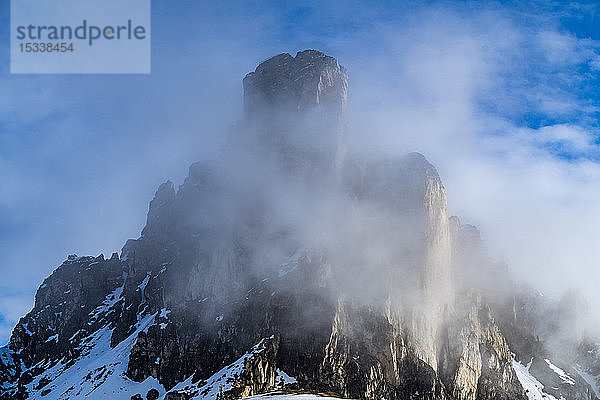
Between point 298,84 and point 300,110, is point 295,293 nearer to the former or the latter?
point 300,110

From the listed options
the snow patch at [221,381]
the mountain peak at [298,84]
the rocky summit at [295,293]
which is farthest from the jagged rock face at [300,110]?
the snow patch at [221,381]

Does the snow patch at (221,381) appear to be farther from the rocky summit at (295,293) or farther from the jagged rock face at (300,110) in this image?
the jagged rock face at (300,110)

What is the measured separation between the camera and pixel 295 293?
144625mm

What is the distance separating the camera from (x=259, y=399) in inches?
2781

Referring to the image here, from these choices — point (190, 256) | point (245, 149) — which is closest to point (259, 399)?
point (190, 256)

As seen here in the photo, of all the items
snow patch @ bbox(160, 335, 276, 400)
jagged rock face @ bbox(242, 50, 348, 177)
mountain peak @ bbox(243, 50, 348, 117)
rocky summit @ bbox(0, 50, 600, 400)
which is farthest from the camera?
mountain peak @ bbox(243, 50, 348, 117)

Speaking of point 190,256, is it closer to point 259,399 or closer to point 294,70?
point 294,70

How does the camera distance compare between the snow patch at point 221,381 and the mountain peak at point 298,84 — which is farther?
the mountain peak at point 298,84

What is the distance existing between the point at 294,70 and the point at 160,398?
105619 mm

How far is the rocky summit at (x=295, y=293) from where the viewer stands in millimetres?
136588

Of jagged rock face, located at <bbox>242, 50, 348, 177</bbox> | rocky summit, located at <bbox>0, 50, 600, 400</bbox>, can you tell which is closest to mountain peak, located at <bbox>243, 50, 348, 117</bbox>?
jagged rock face, located at <bbox>242, 50, 348, 177</bbox>

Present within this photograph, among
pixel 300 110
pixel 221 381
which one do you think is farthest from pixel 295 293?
pixel 300 110

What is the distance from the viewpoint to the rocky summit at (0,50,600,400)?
448 feet

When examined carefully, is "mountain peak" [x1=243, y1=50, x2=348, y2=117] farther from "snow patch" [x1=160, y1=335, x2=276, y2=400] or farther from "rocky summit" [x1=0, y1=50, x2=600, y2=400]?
"snow patch" [x1=160, y1=335, x2=276, y2=400]
